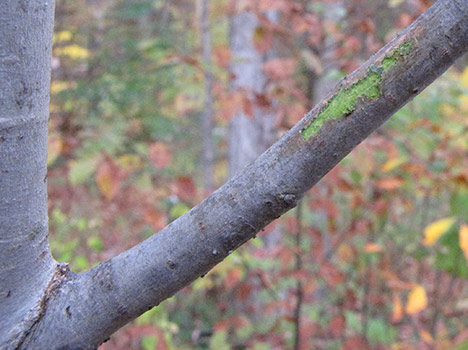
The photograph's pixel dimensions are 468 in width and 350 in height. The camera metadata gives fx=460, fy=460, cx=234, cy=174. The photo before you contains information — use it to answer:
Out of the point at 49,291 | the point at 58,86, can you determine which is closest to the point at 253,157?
the point at 58,86

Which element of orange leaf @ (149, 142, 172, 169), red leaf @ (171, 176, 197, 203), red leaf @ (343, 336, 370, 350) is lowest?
red leaf @ (343, 336, 370, 350)

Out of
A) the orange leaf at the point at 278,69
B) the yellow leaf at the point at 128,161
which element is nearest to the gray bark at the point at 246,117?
the yellow leaf at the point at 128,161

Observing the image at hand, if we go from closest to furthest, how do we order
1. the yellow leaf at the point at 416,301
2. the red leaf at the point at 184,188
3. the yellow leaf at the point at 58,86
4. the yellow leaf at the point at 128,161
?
the yellow leaf at the point at 416,301
the red leaf at the point at 184,188
the yellow leaf at the point at 128,161
the yellow leaf at the point at 58,86

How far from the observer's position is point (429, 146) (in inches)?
100

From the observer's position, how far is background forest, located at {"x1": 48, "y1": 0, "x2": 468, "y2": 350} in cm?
229

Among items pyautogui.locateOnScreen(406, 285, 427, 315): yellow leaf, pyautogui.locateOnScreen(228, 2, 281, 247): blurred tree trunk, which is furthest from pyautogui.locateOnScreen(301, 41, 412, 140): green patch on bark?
pyautogui.locateOnScreen(228, 2, 281, 247): blurred tree trunk

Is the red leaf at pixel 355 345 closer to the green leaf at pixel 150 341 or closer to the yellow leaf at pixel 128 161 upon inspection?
the green leaf at pixel 150 341

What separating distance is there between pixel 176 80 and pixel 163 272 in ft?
16.9

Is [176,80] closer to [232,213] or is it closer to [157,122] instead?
[157,122]

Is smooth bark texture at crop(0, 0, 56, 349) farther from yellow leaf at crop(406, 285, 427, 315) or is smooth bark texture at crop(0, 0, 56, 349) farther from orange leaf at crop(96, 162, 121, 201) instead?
yellow leaf at crop(406, 285, 427, 315)

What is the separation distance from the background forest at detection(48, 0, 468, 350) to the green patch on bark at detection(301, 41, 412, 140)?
1397 mm

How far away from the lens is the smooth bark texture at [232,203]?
Result: 0.65m

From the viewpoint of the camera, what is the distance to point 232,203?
0.70 m

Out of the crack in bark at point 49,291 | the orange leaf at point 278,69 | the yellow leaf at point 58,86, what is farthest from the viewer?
the yellow leaf at point 58,86
